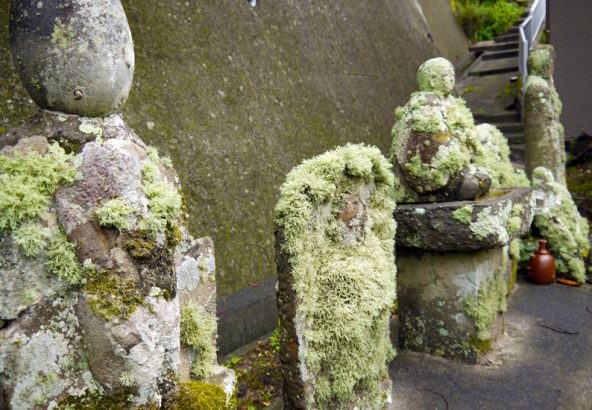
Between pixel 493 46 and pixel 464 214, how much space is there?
10.0 metres

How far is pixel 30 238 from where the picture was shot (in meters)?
1.22

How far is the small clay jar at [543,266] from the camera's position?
4336 millimetres

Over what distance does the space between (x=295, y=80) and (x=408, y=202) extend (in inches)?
95.3

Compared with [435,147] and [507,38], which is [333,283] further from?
→ [507,38]

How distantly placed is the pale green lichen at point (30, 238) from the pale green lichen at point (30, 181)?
0.06ft

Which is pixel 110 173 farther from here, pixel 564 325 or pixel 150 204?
pixel 564 325

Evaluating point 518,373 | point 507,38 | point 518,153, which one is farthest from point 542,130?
point 507,38

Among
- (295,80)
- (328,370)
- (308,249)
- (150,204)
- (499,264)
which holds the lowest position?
(328,370)

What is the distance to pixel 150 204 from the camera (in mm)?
1360

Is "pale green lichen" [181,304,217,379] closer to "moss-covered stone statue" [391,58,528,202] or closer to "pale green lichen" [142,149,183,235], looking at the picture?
"pale green lichen" [142,149,183,235]

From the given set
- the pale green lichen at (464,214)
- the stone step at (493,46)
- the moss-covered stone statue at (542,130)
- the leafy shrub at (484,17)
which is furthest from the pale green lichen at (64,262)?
the leafy shrub at (484,17)

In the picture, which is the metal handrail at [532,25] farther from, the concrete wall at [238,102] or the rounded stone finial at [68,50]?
the rounded stone finial at [68,50]

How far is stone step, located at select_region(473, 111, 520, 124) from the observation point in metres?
8.19

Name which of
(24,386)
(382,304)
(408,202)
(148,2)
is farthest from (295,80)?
(24,386)
